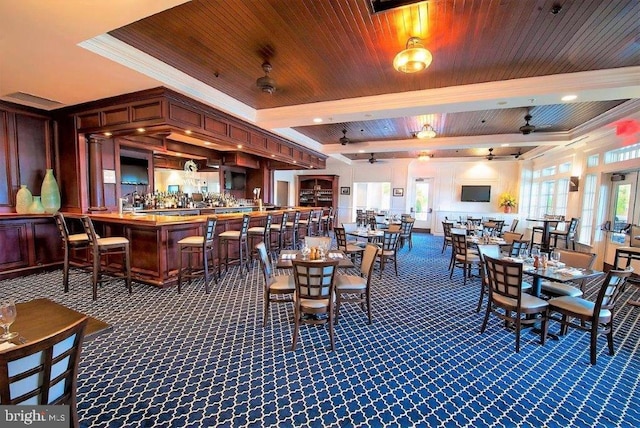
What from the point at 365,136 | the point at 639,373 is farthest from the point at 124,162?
the point at 639,373

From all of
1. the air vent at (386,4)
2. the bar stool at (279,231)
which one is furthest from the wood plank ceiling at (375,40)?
the bar stool at (279,231)

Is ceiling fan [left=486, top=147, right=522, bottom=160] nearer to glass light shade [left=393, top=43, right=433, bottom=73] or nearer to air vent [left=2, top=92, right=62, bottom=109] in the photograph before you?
glass light shade [left=393, top=43, right=433, bottom=73]

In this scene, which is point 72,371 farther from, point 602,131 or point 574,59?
point 602,131

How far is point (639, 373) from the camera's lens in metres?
2.61

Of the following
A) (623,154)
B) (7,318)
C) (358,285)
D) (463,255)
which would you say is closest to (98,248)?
(7,318)

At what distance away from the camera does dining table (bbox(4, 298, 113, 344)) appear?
4.94 ft

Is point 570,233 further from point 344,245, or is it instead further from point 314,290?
point 314,290

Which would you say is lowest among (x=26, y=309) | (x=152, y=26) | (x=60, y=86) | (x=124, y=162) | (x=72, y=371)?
(x=72, y=371)

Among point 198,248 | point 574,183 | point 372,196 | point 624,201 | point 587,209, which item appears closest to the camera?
point 198,248

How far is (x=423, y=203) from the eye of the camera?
12344 mm

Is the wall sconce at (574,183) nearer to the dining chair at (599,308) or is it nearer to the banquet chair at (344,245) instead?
the dining chair at (599,308)

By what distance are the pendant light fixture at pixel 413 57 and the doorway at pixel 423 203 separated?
9870 mm

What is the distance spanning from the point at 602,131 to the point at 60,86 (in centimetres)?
1035

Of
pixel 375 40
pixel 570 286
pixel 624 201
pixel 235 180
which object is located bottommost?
pixel 570 286
